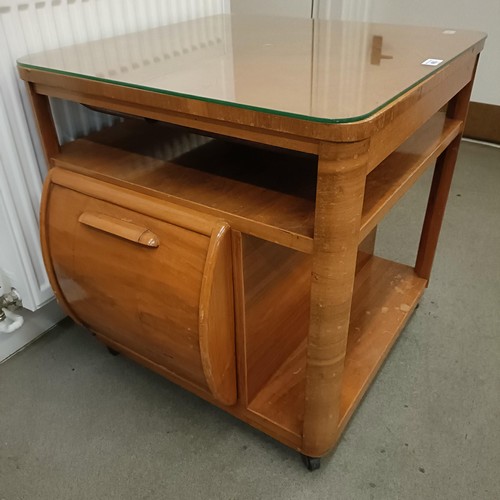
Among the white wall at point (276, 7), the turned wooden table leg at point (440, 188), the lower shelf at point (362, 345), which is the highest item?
the white wall at point (276, 7)

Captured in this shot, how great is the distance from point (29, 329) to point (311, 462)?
716mm

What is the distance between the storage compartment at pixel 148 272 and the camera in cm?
71

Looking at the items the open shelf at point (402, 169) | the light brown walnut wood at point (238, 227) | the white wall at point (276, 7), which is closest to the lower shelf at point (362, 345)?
the light brown walnut wood at point (238, 227)

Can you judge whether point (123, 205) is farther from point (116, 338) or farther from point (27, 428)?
point (27, 428)

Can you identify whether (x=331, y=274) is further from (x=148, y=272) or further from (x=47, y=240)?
(x=47, y=240)

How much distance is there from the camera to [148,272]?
754 millimetres

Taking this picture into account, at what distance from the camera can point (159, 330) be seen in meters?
0.79

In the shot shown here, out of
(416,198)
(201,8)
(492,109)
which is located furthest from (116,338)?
(492,109)

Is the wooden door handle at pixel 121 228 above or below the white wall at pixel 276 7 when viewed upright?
below

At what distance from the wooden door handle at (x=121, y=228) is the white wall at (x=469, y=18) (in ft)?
6.06

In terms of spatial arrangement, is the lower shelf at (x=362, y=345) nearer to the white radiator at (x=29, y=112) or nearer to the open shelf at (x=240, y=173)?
the open shelf at (x=240, y=173)

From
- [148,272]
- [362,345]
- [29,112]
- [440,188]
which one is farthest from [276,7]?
[148,272]

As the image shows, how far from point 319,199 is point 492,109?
183cm

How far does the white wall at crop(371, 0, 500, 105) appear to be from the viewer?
1980mm
